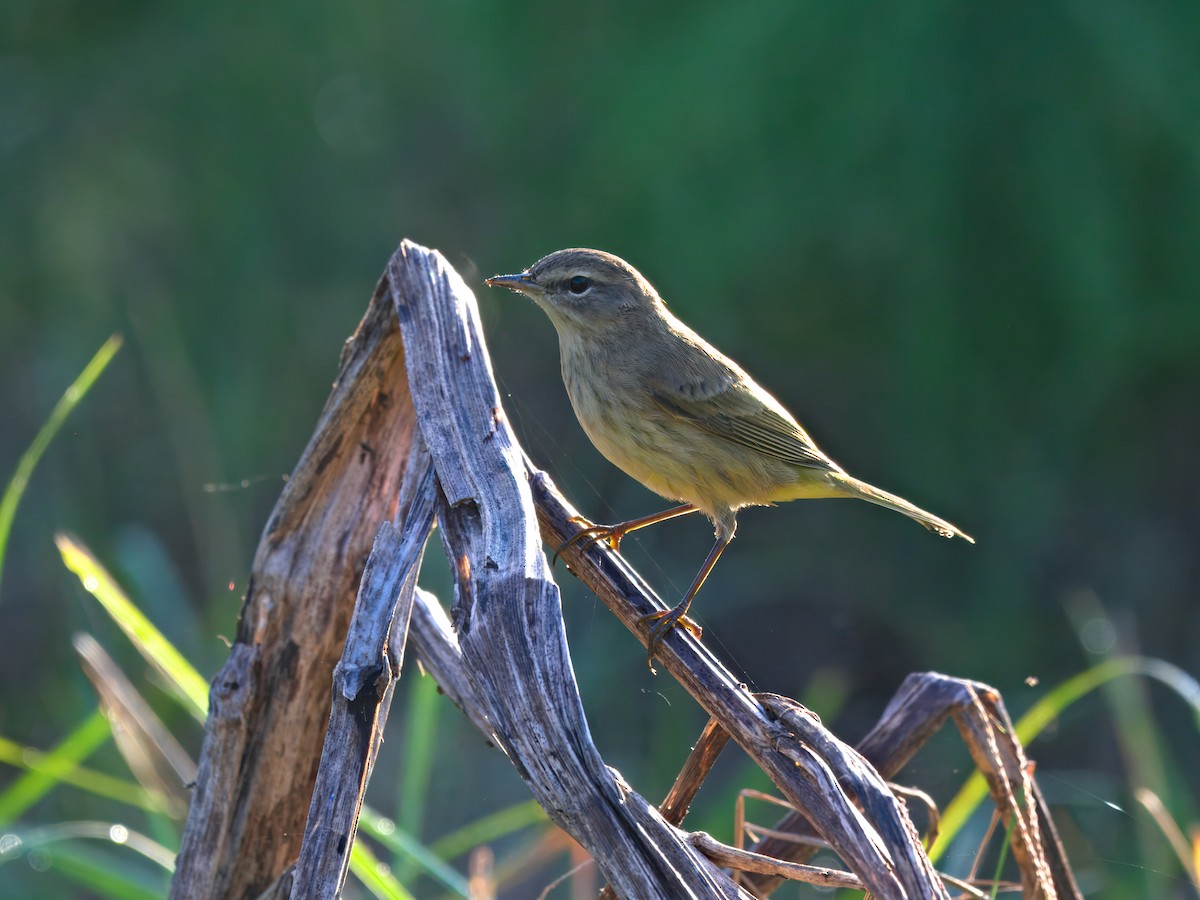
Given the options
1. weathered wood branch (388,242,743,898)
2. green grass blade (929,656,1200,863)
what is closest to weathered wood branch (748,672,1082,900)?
green grass blade (929,656,1200,863)

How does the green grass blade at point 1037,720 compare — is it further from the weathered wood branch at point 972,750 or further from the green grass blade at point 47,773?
the green grass blade at point 47,773

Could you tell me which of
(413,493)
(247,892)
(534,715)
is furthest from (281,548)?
(534,715)

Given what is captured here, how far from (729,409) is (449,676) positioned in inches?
58.5

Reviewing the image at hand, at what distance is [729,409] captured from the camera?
303cm

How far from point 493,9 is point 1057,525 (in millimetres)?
3376

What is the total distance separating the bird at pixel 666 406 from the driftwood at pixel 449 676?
3.22 ft

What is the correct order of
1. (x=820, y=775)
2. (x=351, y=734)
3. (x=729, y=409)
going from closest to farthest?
(x=820, y=775)
(x=351, y=734)
(x=729, y=409)

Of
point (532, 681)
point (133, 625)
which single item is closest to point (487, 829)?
point (133, 625)

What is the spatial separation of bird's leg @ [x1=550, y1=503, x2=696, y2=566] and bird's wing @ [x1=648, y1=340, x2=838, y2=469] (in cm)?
24

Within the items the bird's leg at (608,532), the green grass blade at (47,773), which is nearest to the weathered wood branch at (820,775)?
the bird's leg at (608,532)

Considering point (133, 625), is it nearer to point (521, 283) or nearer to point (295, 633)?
point (295, 633)

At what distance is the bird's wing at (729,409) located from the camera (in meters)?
2.92

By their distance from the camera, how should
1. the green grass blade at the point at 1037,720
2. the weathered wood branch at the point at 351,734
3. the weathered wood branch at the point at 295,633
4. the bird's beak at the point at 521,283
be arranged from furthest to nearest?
the bird's beak at the point at 521,283
the green grass blade at the point at 1037,720
the weathered wood branch at the point at 295,633
the weathered wood branch at the point at 351,734

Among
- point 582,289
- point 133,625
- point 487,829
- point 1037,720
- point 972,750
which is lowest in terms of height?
point 1037,720
